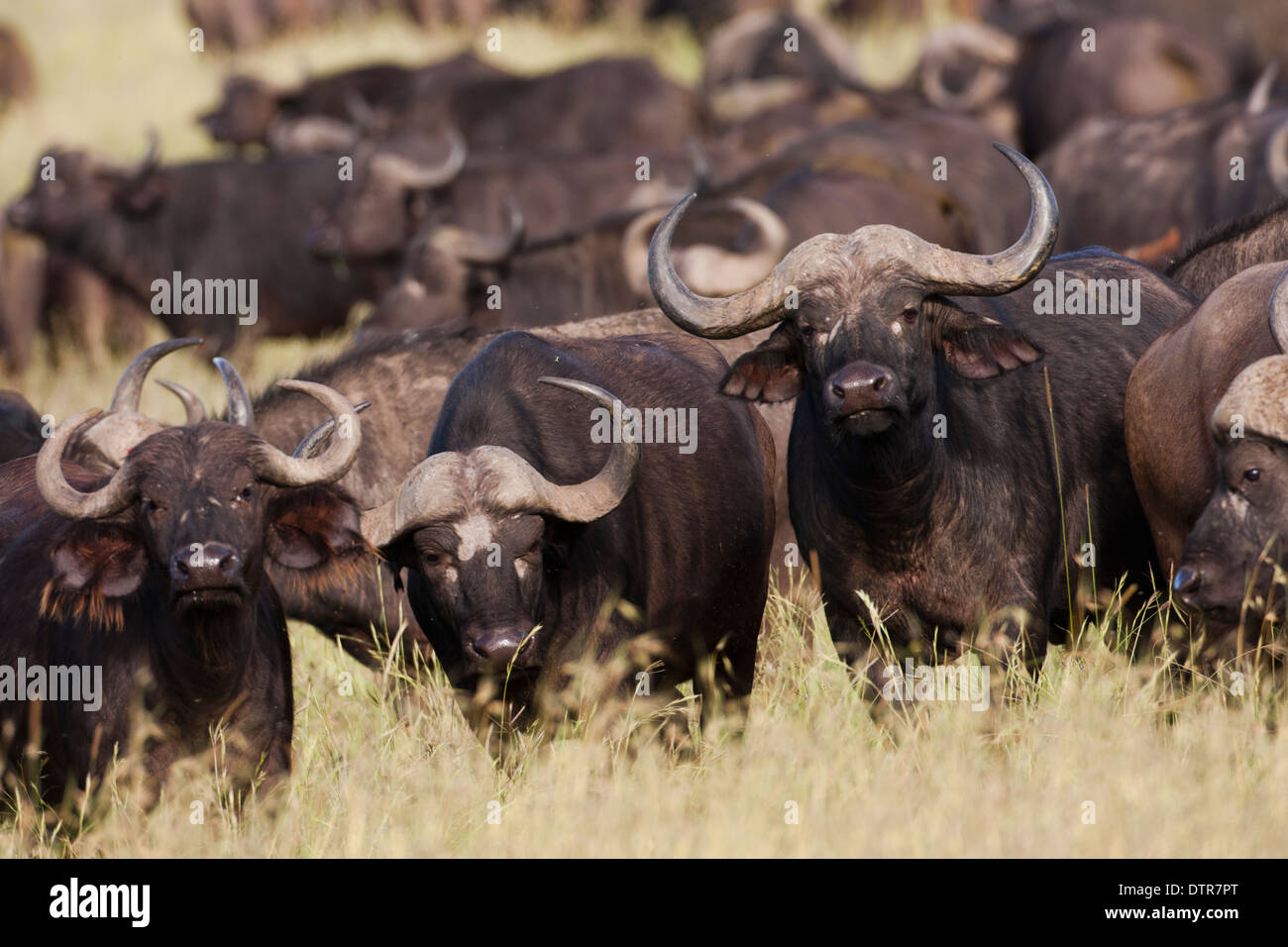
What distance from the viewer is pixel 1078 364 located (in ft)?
21.6

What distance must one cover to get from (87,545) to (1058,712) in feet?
9.43

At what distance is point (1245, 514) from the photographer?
541 cm

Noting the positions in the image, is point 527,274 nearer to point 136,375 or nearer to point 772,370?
point 136,375

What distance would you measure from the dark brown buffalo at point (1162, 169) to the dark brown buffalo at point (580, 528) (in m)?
6.35

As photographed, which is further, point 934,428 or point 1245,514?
point 934,428

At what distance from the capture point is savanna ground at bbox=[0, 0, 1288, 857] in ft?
16.3

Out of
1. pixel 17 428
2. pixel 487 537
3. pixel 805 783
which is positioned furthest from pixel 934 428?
pixel 17 428

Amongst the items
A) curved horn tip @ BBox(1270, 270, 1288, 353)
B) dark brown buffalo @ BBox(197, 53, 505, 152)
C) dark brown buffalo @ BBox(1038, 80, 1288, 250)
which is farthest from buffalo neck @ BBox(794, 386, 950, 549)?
dark brown buffalo @ BBox(197, 53, 505, 152)

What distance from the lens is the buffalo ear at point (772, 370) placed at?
601 centimetres

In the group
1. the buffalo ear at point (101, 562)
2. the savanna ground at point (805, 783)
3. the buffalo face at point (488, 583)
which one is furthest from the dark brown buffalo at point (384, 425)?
the buffalo ear at point (101, 562)

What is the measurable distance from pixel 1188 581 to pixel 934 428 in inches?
38.3

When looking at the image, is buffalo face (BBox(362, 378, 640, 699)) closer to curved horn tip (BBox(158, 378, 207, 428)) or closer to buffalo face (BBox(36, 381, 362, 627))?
buffalo face (BBox(36, 381, 362, 627))

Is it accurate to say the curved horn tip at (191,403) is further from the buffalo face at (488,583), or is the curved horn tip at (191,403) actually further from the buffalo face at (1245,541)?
the buffalo face at (1245,541)

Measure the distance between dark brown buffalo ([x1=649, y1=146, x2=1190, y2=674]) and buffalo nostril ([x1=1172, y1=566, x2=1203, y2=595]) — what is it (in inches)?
25.1
